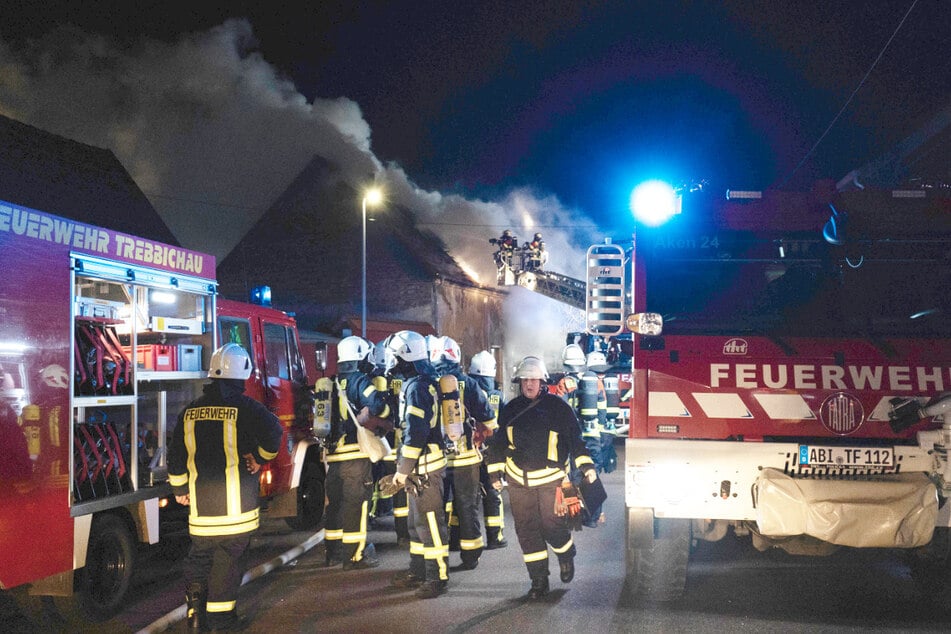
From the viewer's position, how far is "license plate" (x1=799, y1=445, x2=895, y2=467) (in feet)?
16.3

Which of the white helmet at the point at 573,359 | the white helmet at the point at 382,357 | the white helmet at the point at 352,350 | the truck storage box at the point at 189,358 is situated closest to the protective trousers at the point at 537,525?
the white helmet at the point at 352,350

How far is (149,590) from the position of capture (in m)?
6.56

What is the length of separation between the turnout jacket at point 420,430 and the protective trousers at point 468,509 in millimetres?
651

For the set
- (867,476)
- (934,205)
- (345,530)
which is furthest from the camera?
(345,530)

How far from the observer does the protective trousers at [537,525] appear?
5909mm

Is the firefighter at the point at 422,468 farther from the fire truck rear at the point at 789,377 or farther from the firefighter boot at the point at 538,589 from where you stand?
the fire truck rear at the point at 789,377

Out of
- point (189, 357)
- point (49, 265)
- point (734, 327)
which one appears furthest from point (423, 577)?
point (49, 265)

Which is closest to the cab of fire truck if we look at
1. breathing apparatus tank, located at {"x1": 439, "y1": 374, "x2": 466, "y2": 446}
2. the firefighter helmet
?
breathing apparatus tank, located at {"x1": 439, "y1": 374, "x2": 466, "y2": 446}

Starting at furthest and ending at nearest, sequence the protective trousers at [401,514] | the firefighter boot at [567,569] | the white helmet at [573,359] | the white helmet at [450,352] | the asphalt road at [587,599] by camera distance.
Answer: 1. the white helmet at [573,359]
2. the protective trousers at [401,514]
3. the white helmet at [450,352]
4. the firefighter boot at [567,569]
5. the asphalt road at [587,599]

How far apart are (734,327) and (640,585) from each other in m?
1.83

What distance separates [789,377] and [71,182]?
22874mm

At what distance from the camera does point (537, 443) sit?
5941 mm

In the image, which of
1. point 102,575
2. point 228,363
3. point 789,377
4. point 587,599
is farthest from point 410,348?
point 789,377

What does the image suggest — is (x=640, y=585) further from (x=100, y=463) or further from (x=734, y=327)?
(x=100, y=463)
